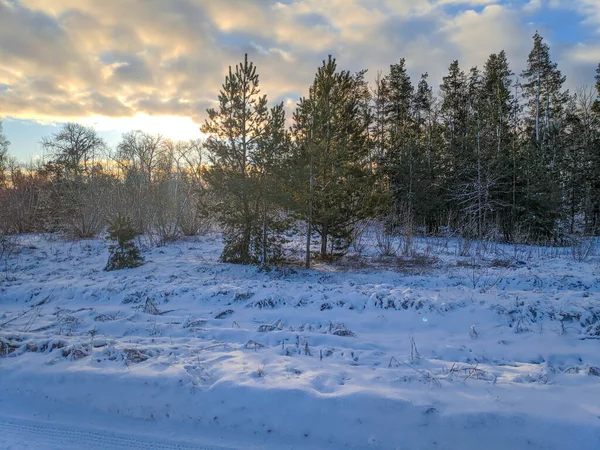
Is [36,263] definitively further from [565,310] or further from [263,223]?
[565,310]

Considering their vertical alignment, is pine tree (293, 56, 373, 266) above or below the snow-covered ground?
above

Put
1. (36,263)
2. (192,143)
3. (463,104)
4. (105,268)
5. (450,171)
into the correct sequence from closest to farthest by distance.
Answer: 1. (105,268)
2. (36,263)
3. (450,171)
4. (463,104)
5. (192,143)

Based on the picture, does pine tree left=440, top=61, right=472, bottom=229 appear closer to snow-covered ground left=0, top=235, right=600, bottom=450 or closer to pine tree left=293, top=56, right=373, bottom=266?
pine tree left=293, top=56, right=373, bottom=266

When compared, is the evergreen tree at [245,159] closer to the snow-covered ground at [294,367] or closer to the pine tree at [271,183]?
the pine tree at [271,183]

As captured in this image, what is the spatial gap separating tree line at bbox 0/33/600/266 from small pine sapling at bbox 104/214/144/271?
259 centimetres

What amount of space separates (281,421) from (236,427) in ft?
1.38

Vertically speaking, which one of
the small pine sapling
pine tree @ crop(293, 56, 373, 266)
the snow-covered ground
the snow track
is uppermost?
pine tree @ crop(293, 56, 373, 266)

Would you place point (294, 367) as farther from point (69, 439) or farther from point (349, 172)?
point (349, 172)

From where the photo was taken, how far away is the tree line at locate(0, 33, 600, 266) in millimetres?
11773

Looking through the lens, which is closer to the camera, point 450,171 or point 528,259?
point 528,259

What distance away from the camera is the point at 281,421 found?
3139 mm

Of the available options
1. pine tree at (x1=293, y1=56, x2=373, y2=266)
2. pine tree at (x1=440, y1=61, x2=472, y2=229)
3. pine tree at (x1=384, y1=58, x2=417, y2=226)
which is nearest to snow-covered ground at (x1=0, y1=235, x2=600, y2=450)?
pine tree at (x1=293, y1=56, x2=373, y2=266)

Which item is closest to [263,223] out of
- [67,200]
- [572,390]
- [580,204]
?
[572,390]

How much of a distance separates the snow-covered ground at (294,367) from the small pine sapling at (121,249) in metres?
2.72
